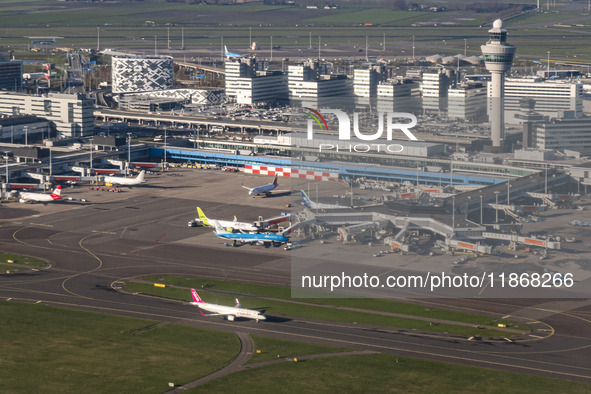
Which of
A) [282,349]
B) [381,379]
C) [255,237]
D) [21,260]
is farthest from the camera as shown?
[255,237]

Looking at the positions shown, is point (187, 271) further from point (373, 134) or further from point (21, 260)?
point (373, 134)

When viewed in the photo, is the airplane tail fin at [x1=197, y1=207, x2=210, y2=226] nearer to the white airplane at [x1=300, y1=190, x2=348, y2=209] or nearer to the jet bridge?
the white airplane at [x1=300, y1=190, x2=348, y2=209]

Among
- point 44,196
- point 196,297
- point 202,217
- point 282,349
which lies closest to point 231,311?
point 196,297

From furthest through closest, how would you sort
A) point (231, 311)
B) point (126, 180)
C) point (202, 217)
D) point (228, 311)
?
point (126, 180) → point (202, 217) → point (228, 311) → point (231, 311)

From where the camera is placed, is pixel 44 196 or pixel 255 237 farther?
pixel 44 196

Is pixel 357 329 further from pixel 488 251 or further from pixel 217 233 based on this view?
pixel 217 233

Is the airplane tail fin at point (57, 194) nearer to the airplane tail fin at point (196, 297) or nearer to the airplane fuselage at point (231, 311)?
the airplane tail fin at point (196, 297)
